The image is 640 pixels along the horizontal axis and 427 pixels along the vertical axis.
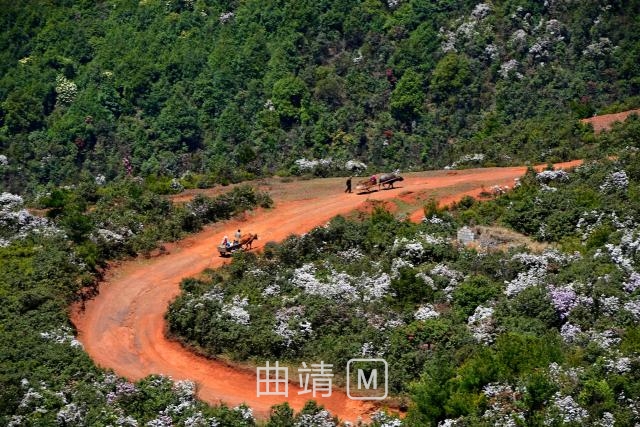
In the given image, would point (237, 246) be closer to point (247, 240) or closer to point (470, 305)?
point (247, 240)

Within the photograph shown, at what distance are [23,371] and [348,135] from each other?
58666 millimetres

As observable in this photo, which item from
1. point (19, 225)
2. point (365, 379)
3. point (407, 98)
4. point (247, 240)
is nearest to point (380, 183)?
point (247, 240)

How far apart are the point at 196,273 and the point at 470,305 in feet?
43.7

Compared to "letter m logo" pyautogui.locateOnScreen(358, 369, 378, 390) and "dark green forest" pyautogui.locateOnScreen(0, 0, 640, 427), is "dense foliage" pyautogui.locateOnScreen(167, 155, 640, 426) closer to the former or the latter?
"dark green forest" pyautogui.locateOnScreen(0, 0, 640, 427)

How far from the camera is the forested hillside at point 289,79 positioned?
9244cm

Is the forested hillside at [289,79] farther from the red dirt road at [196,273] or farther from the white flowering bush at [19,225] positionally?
the white flowering bush at [19,225]

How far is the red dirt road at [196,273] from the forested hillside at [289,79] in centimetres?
2536

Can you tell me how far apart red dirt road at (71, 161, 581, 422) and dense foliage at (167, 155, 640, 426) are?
124 cm

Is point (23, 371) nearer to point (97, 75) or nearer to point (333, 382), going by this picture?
point (333, 382)

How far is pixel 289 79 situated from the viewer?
100 metres

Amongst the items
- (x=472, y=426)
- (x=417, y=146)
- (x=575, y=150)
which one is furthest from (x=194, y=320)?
(x=417, y=146)

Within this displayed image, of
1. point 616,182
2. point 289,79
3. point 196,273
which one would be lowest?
point 196,273

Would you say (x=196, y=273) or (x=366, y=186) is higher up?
(x=366, y=186)

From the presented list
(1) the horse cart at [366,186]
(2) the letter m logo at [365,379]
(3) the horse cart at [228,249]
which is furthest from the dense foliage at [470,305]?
(1) the horse cart at [366,186]
